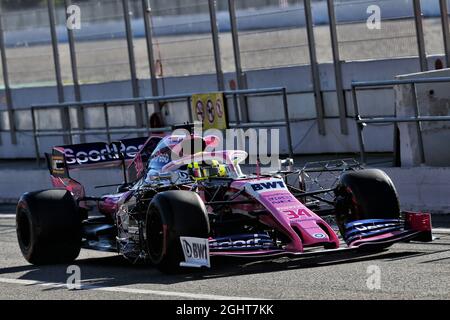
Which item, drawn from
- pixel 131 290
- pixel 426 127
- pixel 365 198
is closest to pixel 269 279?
pixel 131 290

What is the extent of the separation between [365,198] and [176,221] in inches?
80.2

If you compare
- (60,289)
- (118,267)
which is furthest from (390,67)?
(60,289)

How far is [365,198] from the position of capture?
11.8 metres

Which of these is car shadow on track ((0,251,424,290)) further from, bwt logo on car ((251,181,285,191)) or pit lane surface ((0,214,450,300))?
bwt logo on car ((251,181,285,191))

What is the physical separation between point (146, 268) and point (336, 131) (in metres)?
8.55

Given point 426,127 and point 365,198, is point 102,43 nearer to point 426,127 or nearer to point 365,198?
point 426,127

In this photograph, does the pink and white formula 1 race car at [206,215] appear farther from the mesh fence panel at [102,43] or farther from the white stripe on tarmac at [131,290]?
the mesh fence panel at [102,43]

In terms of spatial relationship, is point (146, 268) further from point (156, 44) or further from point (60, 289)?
point (156, 44)

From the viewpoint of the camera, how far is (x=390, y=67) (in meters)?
19.7

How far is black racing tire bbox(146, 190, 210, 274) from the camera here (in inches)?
429

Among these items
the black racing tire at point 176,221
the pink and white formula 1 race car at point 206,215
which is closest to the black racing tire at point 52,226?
the pink and white formula 1 race car at point 206,215

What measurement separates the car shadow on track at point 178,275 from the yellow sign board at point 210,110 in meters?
5.59

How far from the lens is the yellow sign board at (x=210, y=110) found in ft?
59.0

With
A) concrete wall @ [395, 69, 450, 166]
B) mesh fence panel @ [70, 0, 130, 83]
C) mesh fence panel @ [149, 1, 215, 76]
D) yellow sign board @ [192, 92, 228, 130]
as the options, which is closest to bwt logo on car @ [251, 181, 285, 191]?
concrete wall @ [395, 69, 450, 166]
